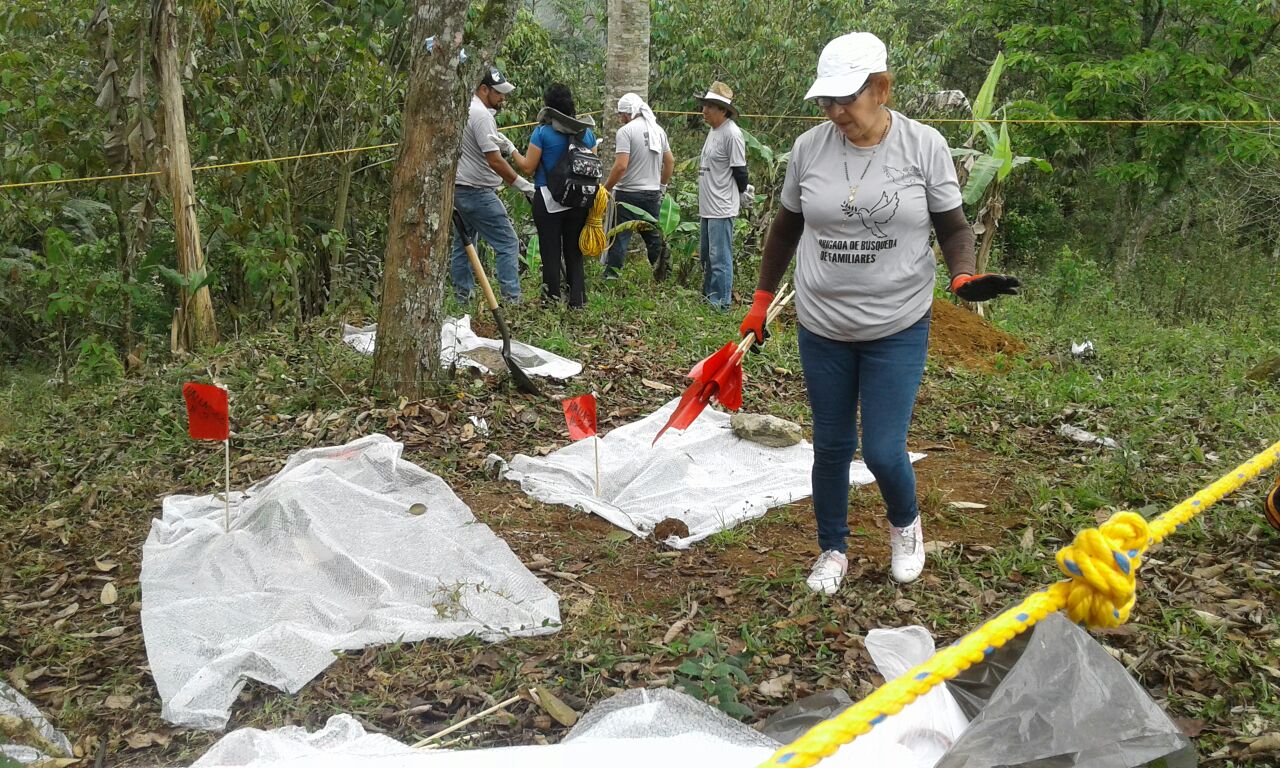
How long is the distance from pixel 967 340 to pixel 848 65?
4.64 meters

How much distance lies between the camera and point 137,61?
6293mm

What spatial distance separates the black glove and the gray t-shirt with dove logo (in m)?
0.15

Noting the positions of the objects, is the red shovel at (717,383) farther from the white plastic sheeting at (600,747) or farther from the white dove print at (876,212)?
the white plastic sheeting at (600,747)

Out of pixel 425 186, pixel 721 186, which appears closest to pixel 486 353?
pixel 425 186

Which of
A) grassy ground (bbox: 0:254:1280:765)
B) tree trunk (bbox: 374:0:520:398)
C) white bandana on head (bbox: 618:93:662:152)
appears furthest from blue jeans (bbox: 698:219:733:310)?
tree trunk (bbox: 374:0:520:398)

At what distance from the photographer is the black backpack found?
7.01 meters

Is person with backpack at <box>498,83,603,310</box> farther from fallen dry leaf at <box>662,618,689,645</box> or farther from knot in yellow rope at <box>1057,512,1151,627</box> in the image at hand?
knot in yellow rope at <box>1057,512,1151,627</box>

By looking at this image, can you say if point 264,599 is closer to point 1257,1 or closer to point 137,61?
point 137,61

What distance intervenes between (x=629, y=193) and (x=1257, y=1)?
8.32m

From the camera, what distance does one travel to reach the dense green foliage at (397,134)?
704 centimetres

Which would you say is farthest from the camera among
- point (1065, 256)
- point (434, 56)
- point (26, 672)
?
point (1065, 256)

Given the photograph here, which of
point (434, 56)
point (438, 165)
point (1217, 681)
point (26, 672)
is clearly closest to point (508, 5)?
point (434, 56)

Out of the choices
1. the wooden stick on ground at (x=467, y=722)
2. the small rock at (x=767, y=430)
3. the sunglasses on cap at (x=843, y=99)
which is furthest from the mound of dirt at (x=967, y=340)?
the wooden stick on ground at (x=467, y=722)

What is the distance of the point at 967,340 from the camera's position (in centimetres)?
714
